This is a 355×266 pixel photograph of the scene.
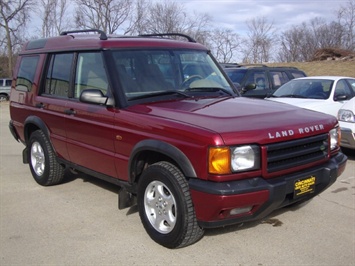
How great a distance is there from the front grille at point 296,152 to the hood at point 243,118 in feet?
0.21

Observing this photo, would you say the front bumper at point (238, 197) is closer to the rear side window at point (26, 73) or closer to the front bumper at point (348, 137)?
the rear side window at point (26, 73)

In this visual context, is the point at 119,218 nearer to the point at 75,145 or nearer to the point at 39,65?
the point at 75,145

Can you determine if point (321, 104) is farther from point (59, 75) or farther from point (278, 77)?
point (59, 75)

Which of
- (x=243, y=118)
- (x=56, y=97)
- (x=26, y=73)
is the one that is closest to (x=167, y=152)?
(x=243, y=118)

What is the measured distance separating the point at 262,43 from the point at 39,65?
4864 cm

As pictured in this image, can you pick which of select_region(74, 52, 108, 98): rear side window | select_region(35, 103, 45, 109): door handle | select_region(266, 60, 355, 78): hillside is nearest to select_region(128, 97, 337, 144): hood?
select_region(74, 52, 108, 98): rear side window

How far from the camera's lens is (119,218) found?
455cm

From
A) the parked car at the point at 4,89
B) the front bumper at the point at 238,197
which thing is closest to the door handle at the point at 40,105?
the front bumper at the point at 238,197

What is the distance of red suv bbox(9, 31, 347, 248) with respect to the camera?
130 inches

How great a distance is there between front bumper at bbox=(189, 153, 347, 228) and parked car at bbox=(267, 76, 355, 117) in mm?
5336

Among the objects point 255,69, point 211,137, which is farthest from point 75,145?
point 255,69

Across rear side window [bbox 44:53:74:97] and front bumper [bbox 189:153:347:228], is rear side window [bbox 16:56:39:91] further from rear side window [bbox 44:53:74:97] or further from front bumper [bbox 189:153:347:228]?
front bumper [bbox 189:153:347:228]

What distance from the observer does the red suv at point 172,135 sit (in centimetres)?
331

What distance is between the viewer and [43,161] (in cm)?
576
